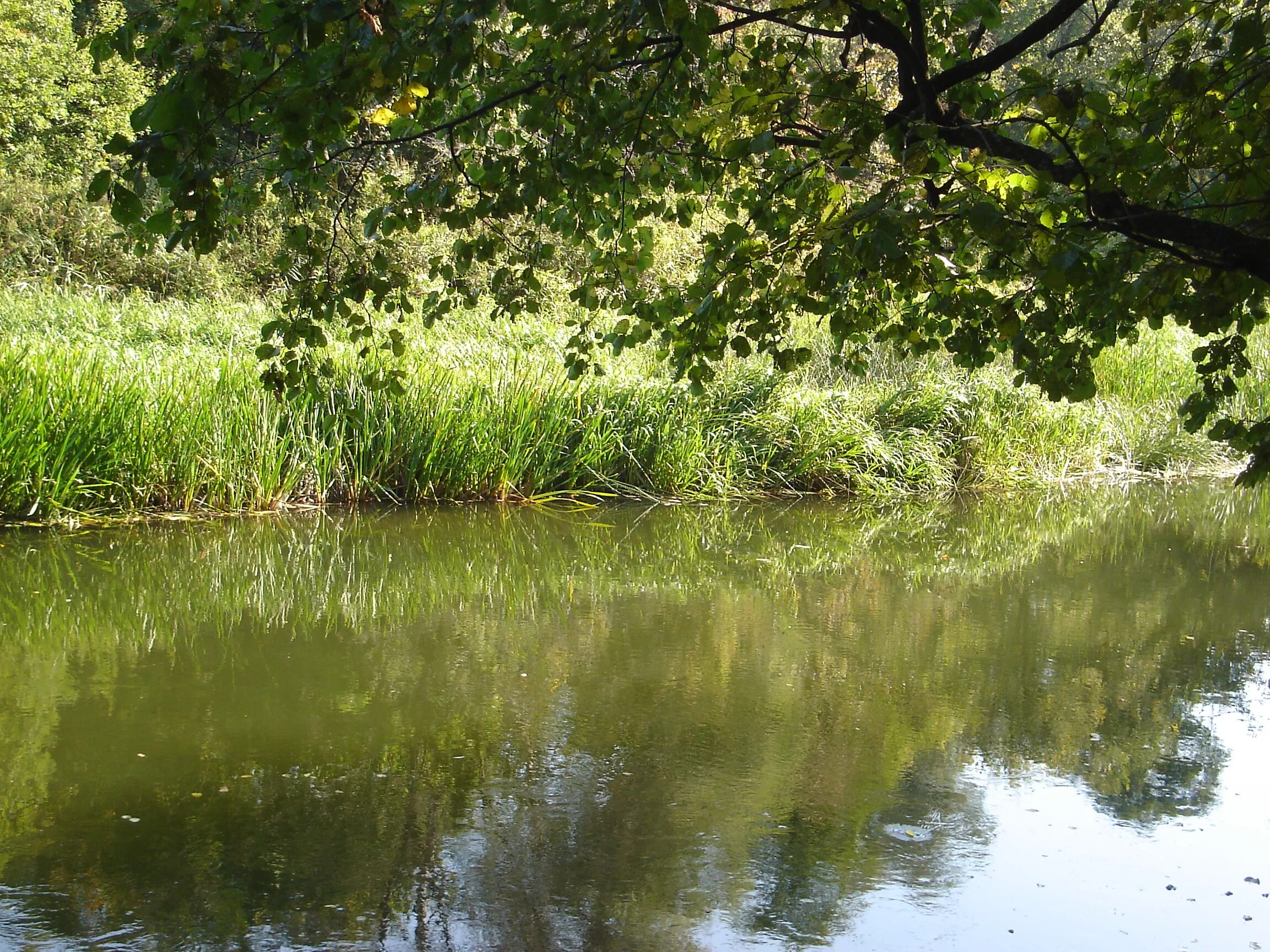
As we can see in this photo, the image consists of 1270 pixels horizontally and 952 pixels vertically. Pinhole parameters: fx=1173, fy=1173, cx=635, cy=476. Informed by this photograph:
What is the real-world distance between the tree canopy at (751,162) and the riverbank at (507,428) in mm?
3187

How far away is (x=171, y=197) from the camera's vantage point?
203 centimetres

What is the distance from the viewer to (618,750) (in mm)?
3797

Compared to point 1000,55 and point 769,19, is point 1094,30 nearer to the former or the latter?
point 1000,55

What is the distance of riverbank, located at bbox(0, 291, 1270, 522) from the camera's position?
277 inches

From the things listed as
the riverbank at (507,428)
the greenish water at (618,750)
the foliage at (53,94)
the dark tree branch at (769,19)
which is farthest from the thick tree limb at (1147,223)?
the foliage at (53,94)

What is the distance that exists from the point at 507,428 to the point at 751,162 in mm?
5122

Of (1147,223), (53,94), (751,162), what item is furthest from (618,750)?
(53,94)

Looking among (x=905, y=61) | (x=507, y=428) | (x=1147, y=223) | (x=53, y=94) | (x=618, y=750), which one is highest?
(x=53, y=94)

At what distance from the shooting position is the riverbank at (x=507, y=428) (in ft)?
23.0

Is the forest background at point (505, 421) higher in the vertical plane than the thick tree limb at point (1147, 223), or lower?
lower

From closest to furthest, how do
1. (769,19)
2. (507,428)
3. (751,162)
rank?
(769,19) < (751,162) < (507,428)

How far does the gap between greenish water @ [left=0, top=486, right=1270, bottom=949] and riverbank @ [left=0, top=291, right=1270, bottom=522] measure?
64 centimetres

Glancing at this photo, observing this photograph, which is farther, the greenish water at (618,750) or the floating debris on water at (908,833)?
the floating debris on water at (908,833)

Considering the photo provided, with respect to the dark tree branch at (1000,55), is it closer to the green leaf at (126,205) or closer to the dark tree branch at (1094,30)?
the dark tree branch at (1094,30)
